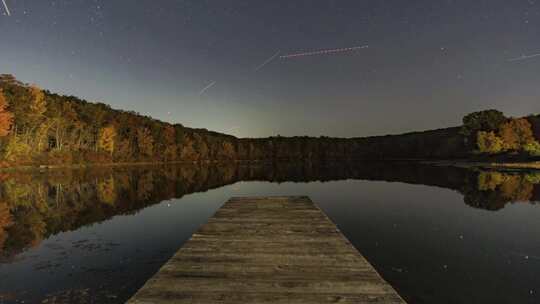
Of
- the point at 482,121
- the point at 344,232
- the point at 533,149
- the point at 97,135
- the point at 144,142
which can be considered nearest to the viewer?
the point at 344,232

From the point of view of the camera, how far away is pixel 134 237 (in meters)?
12.4

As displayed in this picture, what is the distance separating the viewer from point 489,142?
90500mm

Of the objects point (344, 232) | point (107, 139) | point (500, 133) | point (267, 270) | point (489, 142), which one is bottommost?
point (344, 232)

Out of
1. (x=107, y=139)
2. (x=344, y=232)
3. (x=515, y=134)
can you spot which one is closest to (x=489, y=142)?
(x=515, y=134)

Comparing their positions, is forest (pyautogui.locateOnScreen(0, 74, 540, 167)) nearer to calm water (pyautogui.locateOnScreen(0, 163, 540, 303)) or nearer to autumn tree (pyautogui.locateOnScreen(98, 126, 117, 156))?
autumn tree (pyautogui.locateOnScreen(98, 126, 117, 156))

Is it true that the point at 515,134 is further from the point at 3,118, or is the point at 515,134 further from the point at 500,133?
the point at 3,118

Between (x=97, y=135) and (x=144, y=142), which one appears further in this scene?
(x=144, y=142)

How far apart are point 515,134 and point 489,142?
7230 millimetres

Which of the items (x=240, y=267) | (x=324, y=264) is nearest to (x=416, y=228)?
(x=324, y=264)

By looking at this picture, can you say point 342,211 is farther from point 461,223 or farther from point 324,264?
point 324,264

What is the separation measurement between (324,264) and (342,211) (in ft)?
42.1

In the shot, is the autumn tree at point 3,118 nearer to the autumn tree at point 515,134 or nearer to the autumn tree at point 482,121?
the autumn tree at point 515,134

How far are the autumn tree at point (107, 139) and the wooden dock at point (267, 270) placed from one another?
92.0 metres

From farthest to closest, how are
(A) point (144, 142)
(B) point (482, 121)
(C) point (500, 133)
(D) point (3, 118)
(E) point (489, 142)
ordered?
1. (A) point (144, 142)
2. (B) point (482, 121)
3. (C) point (500, 133)
4. (E) point (489, 142)
5. (D) point (3, 118)
